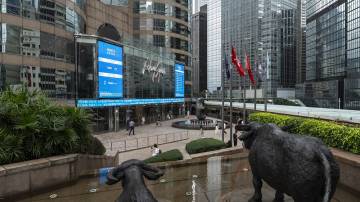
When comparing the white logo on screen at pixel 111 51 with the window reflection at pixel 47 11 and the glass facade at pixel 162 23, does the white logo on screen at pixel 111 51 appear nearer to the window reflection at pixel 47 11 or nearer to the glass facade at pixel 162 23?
the window reflection at pixel 47 11

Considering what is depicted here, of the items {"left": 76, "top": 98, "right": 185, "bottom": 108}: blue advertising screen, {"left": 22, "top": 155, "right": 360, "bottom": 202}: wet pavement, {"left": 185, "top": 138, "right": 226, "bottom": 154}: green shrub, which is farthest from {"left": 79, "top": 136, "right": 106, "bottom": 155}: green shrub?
{"left": 76, "top": 98, "right": 185, "bottom": 108}: blue advertising screen

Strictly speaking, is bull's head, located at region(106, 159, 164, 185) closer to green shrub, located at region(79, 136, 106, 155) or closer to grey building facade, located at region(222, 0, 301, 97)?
green shrub, located at region(79, 136, 106, 155)

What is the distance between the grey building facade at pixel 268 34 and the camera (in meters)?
87.4

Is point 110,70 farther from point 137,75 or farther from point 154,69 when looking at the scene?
point 154,69

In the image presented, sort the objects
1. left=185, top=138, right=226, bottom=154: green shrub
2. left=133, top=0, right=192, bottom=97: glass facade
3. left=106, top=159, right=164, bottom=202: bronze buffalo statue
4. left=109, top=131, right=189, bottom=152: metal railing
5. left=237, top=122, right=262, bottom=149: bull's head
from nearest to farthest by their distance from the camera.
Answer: left=106, top=159, right=164, bottom=202: bronze buffalo statue
left=237, top=122, right=262, bottom=149: bull's head
left=185, top=138, right=226, bottom=154: green shrub
left=109, top=131, right=189, bottom=152: metal railing
left=133, top=0, right=192, bottom=97: glass facade

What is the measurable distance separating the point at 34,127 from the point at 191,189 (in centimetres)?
478

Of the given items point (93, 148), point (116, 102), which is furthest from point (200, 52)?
point (93, 148)

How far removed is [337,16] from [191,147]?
263 feet

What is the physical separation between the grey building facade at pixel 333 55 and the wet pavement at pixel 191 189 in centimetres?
7274

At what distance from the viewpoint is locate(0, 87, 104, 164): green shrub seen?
8.69 metres

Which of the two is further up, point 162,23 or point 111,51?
point 162,23

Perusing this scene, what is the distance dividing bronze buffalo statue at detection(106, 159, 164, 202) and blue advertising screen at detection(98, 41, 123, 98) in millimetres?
32194

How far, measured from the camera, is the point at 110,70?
126 ft

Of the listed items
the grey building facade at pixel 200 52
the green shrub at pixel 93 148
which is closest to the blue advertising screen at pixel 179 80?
the green shrub at pixel 93 148
